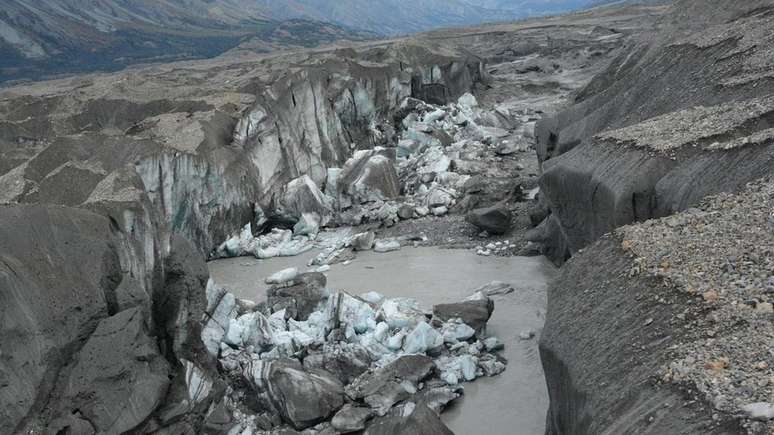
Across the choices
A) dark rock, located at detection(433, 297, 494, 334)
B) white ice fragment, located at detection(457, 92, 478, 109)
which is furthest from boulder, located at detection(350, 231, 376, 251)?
white ice fragment, located at detection(457, 92, 478, 109)

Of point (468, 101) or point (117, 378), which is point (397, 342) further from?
point (468, 101)

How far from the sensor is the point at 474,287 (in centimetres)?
1494

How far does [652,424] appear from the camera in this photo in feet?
18.7

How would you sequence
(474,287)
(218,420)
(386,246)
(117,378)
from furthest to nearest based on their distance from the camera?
(386,246)
(474,287)
(218,420)
(117,378)

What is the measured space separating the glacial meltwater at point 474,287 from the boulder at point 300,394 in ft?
6.02

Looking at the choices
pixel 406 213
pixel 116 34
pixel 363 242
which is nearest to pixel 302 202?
pixel 406 213

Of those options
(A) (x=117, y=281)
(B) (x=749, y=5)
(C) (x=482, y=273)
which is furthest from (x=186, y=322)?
(B) (x=749, y=5)

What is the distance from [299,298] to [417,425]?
5.68 metres

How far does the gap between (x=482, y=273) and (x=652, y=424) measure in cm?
995

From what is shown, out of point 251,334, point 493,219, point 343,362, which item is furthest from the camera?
point 493,219

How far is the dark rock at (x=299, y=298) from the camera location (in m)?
13.8

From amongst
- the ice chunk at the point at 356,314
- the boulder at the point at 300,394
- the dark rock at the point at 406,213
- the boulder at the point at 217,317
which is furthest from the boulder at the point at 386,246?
the boulder at the point at 300,394

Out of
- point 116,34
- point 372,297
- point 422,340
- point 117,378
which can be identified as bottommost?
point 116,34

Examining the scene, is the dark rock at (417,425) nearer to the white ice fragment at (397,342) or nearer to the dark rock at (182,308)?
the white ice fragment at (397,342)
